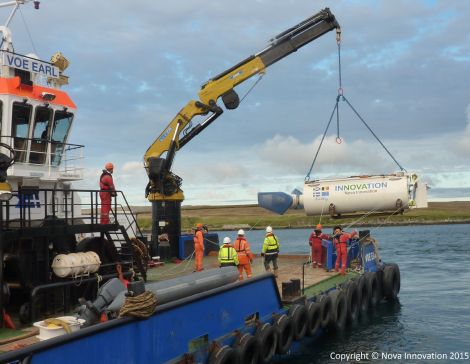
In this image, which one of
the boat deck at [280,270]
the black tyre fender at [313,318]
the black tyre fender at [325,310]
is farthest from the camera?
the boat deck at [280,270]

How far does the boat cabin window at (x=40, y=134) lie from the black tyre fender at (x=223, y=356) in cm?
642

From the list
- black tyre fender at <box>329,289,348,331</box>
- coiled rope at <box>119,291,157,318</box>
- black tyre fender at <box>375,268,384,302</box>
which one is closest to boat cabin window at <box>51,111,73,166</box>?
coiled rope at <box>119,291,157,318</box>

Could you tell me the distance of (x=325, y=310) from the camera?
43.2ft

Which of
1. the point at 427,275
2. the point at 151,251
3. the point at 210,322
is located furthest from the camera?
the point at 427,275

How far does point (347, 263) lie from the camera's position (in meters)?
16.5

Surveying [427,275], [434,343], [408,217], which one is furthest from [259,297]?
[408,217]

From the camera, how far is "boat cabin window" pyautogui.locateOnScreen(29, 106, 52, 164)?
12.0 meters

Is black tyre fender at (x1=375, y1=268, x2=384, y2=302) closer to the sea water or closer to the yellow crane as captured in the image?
the sea water

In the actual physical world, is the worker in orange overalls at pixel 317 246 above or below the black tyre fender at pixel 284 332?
above

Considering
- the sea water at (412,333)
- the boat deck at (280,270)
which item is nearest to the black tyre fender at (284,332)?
the sea water at (412,333)

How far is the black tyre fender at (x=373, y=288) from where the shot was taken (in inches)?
655

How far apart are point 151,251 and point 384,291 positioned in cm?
857

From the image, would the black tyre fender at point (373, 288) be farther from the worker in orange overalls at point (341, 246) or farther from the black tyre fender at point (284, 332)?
the black tyre fender at point (284, 332)

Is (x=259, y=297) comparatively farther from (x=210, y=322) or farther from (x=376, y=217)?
(x=376, y=217)
